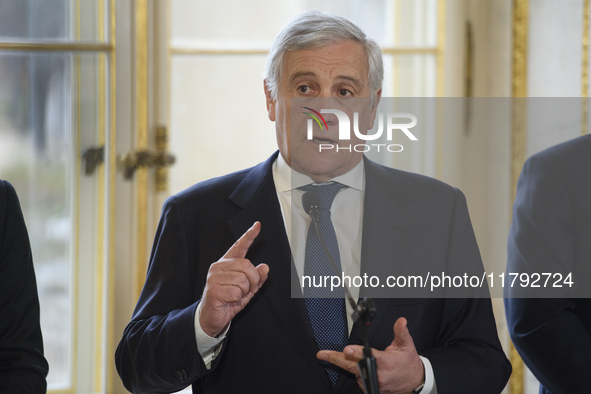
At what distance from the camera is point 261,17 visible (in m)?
2.21

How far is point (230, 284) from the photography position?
Result: 1.07 meters

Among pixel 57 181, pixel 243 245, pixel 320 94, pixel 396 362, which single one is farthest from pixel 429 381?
pixel 57 181

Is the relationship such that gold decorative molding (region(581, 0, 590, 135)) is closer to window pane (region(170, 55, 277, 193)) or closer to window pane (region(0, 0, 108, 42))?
window pane (region(170, 55, 277, 193))

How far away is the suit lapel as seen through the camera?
1.20 m

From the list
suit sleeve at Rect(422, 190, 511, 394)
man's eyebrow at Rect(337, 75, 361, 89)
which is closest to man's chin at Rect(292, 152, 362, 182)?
man's eyebrow at Rect(337, 75, 361, 89)

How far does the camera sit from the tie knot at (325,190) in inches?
51.3

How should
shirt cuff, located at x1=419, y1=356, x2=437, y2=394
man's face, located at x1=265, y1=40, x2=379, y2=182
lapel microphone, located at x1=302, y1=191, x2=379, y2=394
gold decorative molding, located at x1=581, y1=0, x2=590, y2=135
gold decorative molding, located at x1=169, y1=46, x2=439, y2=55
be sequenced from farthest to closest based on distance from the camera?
gold decorative molding, located at x1=169, y1=46, x2=439, y2=55, gold decorative molding, located at x1=581, y1=0, x2=590, y2=135, man's face, located at x1=265, y1=40, x2=379, y2=182, shirt cuff, located at x1=419, y1=356, x2=437, y2=394, lapel microphone, located at x1=302, y1=191, x2=379, y2=394

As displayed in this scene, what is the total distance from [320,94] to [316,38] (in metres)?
0.12

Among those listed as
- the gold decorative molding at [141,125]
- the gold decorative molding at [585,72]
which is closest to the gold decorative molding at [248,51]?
the gold decorative molding at [141,125]

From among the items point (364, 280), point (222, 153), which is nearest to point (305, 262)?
point (364, 280)

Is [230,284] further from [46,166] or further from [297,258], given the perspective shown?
[46,166]

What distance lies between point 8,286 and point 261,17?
1.42m

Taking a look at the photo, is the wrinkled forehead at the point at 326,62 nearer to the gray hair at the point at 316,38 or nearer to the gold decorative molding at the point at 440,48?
the gray hair at the point at 316,38

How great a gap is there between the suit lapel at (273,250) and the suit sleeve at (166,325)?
0.14 meters
